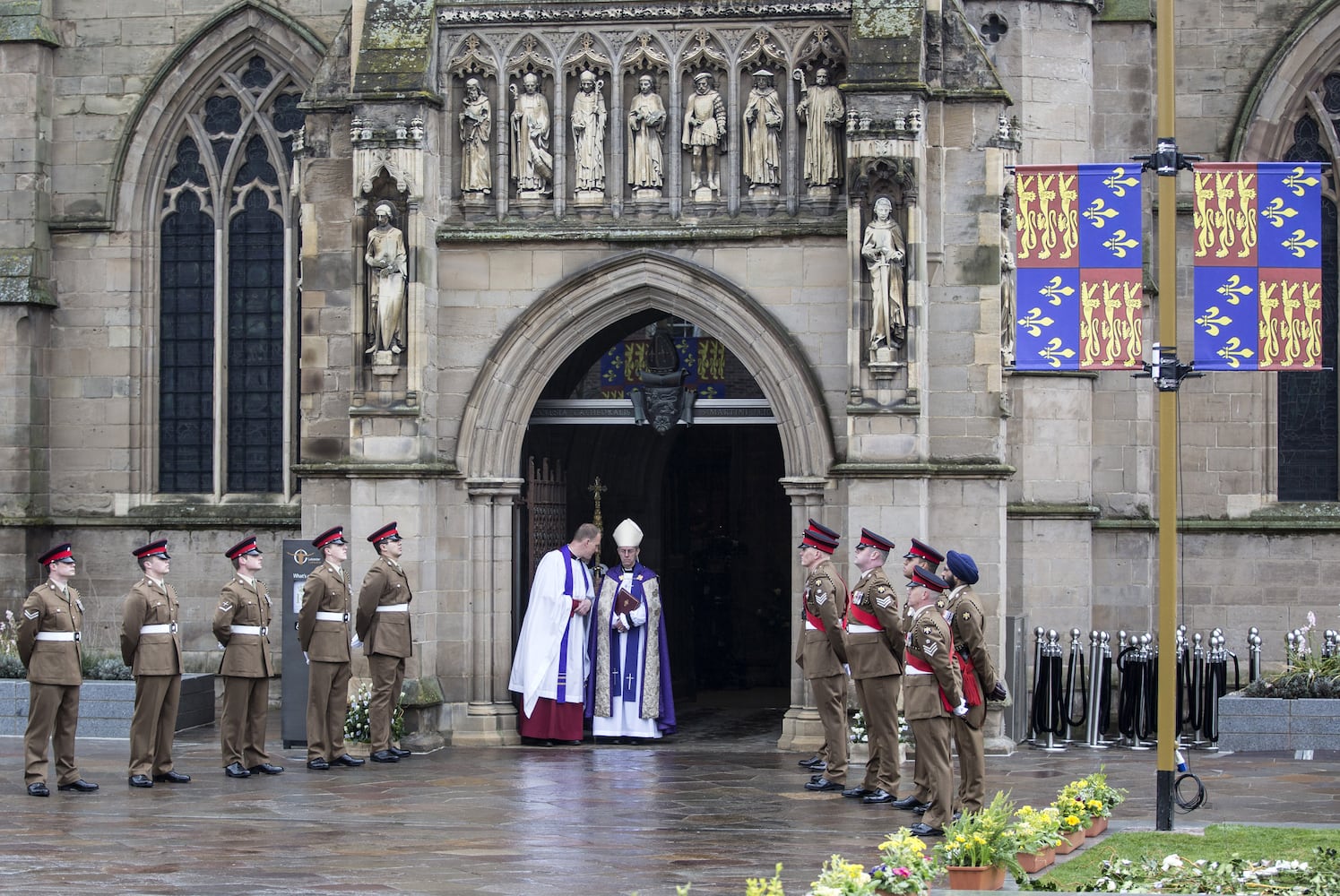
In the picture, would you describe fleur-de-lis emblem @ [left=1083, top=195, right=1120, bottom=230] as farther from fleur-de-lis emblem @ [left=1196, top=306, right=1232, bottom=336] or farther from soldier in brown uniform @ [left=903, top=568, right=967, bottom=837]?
soldier in brown uniform @ [left=903, top=568, right=967, bottom=837]

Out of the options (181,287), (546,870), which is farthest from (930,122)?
(181,287)

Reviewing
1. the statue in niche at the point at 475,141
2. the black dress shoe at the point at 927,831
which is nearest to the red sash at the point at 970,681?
the black dress shoe at the point at 927,831

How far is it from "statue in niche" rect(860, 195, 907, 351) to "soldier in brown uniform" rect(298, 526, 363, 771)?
4712mm

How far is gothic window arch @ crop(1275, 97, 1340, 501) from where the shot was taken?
71.5 ft

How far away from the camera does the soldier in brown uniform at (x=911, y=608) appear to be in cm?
1294

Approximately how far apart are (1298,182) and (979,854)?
522cm

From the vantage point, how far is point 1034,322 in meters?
12.8

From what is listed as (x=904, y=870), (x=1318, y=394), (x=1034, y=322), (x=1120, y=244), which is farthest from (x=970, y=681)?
(x=1318, y=394)

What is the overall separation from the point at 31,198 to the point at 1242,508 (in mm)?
13483

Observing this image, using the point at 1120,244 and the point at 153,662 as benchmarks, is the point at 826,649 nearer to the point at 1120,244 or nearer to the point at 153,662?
the point at 1120,244

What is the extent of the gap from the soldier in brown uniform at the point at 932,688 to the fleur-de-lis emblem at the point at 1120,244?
7.69 feet

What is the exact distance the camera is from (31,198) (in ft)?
72.0

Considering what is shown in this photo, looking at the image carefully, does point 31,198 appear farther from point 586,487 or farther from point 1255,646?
point 1255,646

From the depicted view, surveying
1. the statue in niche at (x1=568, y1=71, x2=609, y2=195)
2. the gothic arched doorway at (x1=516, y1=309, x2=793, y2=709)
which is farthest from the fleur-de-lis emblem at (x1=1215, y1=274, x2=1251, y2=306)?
the statue in niche at (x1=568, y1=71, x2=609, y2=195)
